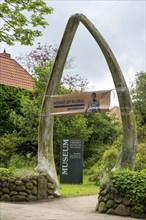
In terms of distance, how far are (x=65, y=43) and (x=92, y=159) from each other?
1103 centimetres

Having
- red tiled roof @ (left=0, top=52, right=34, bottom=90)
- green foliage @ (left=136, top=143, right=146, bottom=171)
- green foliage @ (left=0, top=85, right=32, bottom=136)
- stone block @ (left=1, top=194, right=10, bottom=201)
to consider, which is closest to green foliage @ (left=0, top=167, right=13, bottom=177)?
stone block @ (left=1, top=194, right=10, bottom=201)

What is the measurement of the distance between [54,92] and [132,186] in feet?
17.2

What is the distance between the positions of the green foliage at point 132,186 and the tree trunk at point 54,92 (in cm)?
113

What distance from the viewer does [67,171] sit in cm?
1723

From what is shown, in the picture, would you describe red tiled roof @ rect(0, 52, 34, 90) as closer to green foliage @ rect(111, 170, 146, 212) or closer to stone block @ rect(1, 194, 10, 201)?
stone block @ rect(1, 194, 10, 201)

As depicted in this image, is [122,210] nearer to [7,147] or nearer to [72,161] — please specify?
[72,161]

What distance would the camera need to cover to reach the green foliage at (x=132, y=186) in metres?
9.27

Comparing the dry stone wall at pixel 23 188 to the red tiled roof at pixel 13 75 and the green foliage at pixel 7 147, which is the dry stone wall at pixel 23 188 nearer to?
Result: the green foliage at pixel 7 147

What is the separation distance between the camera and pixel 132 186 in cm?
963

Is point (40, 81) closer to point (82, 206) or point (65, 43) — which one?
point (65, 43)

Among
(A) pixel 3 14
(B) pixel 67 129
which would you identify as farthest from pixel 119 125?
(A) pixel 3 14

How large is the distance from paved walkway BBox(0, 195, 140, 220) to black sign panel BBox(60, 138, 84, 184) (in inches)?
173

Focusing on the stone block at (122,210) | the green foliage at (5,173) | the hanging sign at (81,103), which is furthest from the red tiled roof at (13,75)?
the stone block at (122,210)

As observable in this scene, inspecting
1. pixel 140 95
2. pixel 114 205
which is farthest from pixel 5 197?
pixel 140 95
